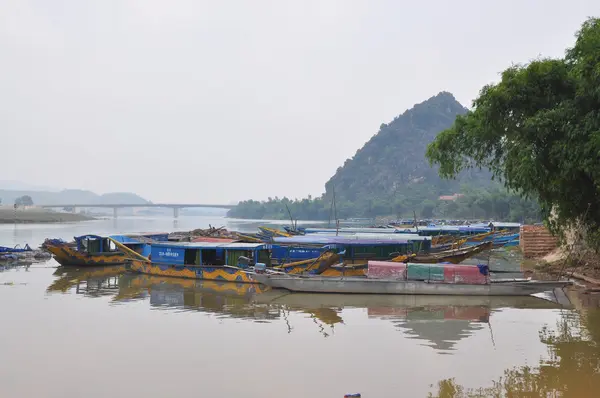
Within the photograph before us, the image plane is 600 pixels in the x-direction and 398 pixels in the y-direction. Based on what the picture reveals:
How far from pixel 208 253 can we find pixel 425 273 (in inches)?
362

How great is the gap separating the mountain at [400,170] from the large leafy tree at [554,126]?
104 m

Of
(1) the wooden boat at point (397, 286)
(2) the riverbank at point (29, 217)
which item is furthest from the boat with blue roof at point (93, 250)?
(2) the riverbank at point (29, 217)

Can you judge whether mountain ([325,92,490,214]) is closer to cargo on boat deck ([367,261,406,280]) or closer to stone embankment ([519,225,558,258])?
stone embankment ([519,225,558,258])

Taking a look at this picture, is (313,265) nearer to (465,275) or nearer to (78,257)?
(465,275)

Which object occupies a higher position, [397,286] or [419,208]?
[419,208]

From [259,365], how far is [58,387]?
3.45 metres

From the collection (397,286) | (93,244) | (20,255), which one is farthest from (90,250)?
(397,286)

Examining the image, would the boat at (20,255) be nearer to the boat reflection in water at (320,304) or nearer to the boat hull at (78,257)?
the boat hull at (78,257)

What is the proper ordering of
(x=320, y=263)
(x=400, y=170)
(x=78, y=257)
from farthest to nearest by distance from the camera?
(x=400, y=170) → (x=78, y=257) → (x=320, y=263)

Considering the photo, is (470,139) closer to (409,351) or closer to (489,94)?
(489,94)

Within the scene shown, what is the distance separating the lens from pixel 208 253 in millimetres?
20672

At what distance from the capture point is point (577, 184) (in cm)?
1247

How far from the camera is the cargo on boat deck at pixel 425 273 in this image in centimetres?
1562

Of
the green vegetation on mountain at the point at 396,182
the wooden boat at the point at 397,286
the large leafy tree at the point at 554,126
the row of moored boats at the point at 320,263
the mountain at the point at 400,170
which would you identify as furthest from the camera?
the mountain at the point at 400,170
